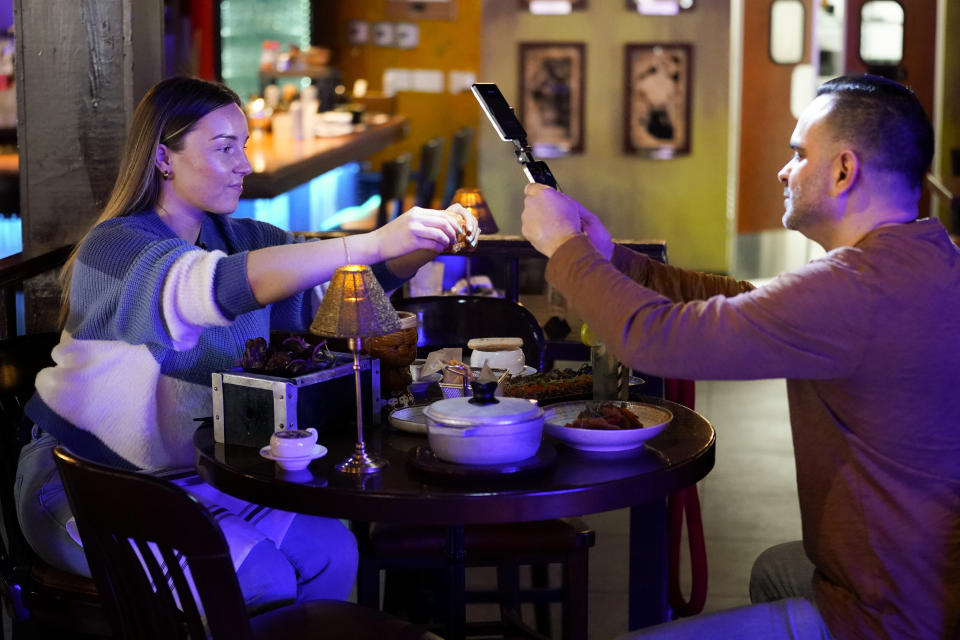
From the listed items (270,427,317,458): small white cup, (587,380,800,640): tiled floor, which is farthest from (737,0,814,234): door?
(270,427,317,458): small white cup

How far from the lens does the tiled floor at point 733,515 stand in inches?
137

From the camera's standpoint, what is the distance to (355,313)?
190 centimetres

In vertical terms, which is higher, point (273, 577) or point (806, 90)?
point (806, 90)

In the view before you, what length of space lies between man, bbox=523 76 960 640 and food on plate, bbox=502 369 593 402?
A: 489 mm

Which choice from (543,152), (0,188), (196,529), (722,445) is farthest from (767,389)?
(196,529)

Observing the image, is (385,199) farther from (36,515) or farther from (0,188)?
(36,515)

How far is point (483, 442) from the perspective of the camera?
186cm

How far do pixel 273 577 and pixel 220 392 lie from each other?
347mm

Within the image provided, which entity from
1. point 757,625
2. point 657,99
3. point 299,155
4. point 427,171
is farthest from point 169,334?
point 657,99

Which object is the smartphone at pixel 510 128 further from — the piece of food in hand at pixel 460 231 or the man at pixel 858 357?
the man at pixel 858 357

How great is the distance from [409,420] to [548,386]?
317mm

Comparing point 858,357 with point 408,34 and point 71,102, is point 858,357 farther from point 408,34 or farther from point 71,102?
point 408,34

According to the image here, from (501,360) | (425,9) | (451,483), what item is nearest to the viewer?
(451,483)

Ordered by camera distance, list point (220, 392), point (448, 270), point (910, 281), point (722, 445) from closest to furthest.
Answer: point (910, 281) < point (220, 392) < point (448, 270) < point (722, 445)
